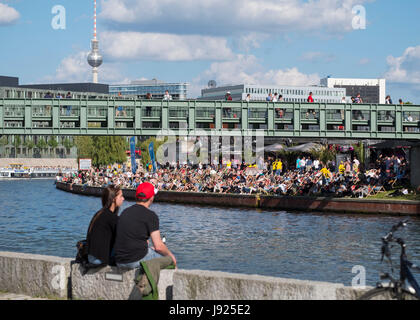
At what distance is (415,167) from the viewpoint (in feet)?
145

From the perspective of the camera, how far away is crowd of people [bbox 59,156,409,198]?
147ft

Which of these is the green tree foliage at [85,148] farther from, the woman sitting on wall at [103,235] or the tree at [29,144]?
the woman sitting on wall at [103,235]

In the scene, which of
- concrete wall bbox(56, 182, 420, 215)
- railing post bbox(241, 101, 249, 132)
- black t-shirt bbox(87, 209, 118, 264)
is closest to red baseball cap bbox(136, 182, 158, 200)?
black t-shirt bbox(87, 209, 118, 264)

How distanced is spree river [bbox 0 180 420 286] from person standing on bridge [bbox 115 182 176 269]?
12257 millimetres

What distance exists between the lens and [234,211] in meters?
50.2

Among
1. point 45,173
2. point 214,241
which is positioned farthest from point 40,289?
point 45,173

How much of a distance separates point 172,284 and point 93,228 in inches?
58.8

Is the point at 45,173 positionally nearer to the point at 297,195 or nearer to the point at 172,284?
the point at 297,195

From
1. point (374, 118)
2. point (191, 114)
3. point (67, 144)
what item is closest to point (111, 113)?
point (191, 114)

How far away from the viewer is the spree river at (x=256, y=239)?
958 inches

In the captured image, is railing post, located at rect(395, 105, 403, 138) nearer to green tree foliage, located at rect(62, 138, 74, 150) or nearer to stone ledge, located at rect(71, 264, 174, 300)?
stone ledge, located at rect(71, 264, 174, 300)

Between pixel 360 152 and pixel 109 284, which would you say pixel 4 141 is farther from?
pixel 109 284

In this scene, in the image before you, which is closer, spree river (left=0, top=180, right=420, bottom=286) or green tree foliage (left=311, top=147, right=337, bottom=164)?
spree river (left=0, top=180, right=420, bottom=286)
